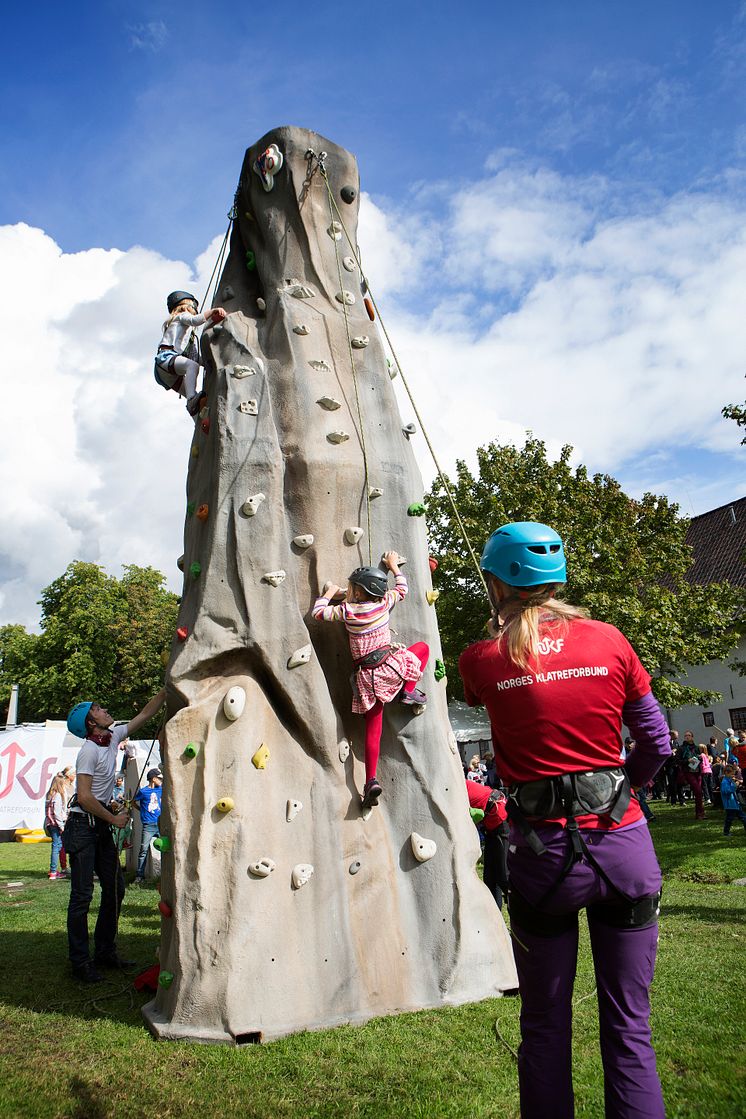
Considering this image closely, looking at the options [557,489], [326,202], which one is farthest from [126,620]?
[326,202]

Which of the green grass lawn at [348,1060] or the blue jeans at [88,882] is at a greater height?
the blue jeans at [88,882]

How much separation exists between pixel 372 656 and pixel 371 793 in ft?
3.41

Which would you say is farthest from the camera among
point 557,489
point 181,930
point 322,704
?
point 557,489

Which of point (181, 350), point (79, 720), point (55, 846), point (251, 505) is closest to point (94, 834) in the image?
point (79, 720)

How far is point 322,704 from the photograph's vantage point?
605 cm

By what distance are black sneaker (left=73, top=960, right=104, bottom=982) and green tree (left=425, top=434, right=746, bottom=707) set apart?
626 inches

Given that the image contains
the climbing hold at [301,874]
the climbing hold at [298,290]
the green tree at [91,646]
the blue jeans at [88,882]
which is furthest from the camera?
the green tree at [91,646]

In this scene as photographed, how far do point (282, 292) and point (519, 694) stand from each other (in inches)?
231

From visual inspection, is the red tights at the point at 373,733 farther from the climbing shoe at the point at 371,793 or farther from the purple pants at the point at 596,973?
the purple pants at the point at 596,973

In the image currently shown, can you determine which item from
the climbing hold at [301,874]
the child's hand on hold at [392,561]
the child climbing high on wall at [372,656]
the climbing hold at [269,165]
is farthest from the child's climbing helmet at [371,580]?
the climbing hold at [269,165]

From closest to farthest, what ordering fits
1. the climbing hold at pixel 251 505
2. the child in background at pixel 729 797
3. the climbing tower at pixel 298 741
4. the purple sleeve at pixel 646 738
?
1. the purple sleeve at pixel 646 738
2. the climbing tower at pixel 298 741
3. the climbing hold at pixel 251 505
4. the child in background at pixel 729 797

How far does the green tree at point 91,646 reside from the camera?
133ft

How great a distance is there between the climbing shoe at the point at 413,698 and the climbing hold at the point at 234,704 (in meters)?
1.28

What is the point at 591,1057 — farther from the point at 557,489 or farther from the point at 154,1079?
the point at 557,489
